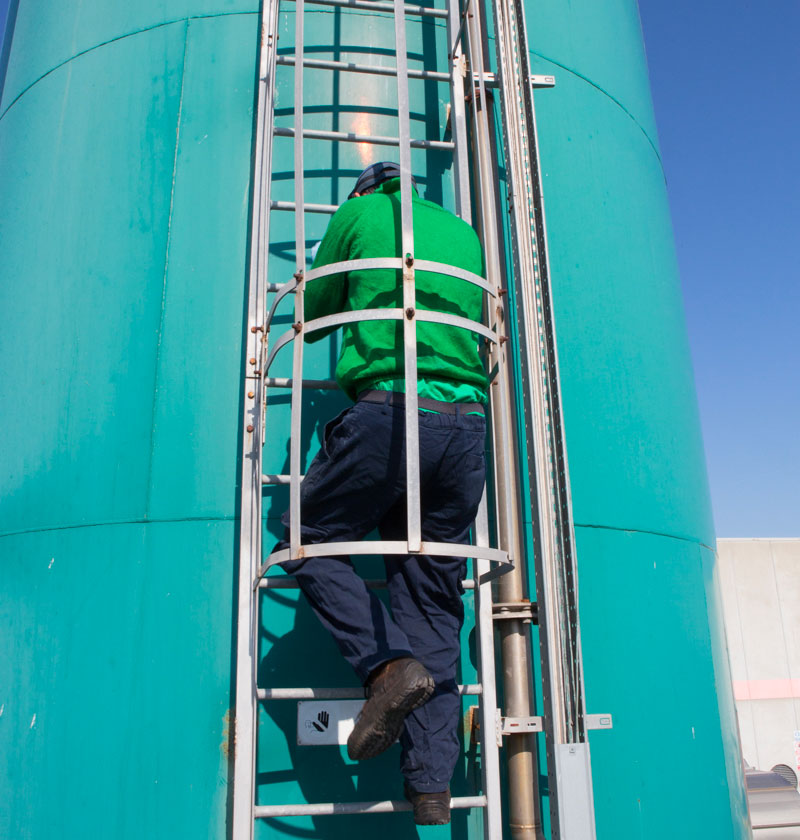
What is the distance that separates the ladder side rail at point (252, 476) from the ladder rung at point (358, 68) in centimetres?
11

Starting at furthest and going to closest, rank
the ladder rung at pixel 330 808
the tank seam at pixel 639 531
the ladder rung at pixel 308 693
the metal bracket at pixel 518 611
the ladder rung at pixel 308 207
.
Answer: the tank seam at pixel 639 531, the ladder rung at pixel 308 207, the metal bracket at pixel 518 611, the ladder rung at pixel 308 693, the ladder rung at pixel 330 808

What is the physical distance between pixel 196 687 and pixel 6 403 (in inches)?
66.5

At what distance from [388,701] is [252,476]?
4.11 feet

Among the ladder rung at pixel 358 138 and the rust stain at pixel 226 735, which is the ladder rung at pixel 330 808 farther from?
the ladder rung at pixel 358 138

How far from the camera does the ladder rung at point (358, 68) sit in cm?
379

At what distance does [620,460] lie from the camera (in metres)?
3.78

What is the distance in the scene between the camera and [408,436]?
238cm

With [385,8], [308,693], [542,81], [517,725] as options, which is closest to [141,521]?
[308,693]

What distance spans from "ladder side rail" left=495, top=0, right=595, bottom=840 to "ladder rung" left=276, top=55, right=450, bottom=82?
619 mm

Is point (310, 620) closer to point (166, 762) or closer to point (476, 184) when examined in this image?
point (166, 762)

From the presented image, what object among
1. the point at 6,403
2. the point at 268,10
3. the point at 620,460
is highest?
the point at 268,10

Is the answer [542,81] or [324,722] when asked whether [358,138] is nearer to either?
[542,81]

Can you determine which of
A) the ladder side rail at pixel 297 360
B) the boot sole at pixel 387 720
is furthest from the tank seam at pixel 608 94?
the boot sole at pixel 387 720

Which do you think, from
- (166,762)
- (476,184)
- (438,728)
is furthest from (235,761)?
(476,184)
